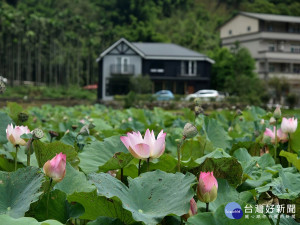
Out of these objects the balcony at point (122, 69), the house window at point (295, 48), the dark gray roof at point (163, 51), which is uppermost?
the house window at point (295, 48)

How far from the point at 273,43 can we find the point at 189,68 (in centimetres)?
1076

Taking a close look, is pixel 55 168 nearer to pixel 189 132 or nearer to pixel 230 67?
pixel 189 132

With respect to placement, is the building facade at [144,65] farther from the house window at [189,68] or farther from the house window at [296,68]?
the house window at [296,68]

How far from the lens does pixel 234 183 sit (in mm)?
1144

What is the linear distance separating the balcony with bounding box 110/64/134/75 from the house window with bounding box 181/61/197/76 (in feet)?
11.2

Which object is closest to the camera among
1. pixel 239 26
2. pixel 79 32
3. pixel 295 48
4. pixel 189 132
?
pixel 189 132

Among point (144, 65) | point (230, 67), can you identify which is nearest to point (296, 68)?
point (230, 67)

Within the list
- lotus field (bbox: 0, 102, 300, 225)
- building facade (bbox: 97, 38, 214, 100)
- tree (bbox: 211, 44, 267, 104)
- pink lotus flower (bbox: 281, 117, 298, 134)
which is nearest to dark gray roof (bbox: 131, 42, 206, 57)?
building facade (bbox: 97, 38, 214, 100)

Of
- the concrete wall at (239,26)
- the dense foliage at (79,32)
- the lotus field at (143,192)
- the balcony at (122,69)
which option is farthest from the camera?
the dense foliage at (79,32)

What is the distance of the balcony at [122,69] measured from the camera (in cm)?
2956

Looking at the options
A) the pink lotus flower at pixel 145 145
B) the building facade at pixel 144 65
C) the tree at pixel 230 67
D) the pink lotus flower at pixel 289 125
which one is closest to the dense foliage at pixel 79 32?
the tree at pixel 230 67

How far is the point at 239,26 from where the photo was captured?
40.3 m

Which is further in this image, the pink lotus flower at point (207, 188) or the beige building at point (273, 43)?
the beige building at point (273, 43)

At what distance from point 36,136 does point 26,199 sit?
19 centimetres
